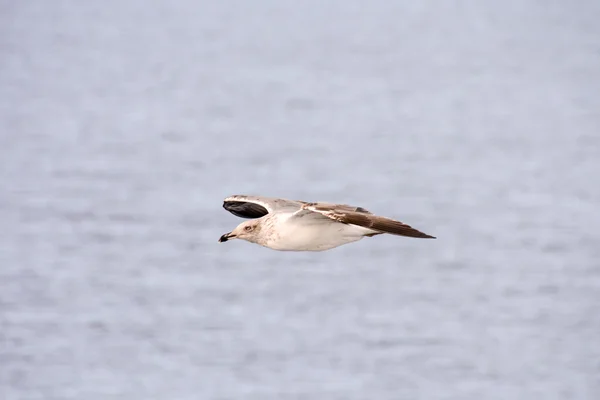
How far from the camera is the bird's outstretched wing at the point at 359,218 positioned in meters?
12.2

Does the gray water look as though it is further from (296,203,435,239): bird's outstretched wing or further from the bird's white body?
(296,203,435,239): bird's outstretched wing

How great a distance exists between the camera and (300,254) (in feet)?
101

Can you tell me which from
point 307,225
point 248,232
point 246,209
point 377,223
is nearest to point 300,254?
point 246,209

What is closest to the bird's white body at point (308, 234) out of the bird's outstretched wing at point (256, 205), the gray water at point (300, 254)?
the bird's outstretched wing at point (256, 205)

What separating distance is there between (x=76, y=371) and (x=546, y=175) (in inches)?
811

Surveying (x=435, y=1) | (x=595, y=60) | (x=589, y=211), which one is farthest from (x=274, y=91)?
(x=435, y=1)

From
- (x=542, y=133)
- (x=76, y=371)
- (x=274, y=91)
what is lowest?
(x=76, y=371)

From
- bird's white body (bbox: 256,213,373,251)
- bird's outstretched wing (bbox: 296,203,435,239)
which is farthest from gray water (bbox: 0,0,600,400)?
bird's outstretched wing (bbox: 296,203,435,239)

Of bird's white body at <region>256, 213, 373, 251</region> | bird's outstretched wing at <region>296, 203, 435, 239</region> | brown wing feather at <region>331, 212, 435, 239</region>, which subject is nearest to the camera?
brown wing feather at <region>331, 212, 435, 239</region>

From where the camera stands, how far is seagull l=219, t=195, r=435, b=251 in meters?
12.5

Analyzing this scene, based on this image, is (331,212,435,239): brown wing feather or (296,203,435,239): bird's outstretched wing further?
(296,203,435,239): bird's outstretched wing

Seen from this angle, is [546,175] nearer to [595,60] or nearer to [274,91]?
[274,91]

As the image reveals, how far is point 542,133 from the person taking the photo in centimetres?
5059

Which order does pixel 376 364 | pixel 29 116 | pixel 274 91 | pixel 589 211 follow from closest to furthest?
pixel 376 364, pixel 589 211, pixel 29 116, pixel 274 91
